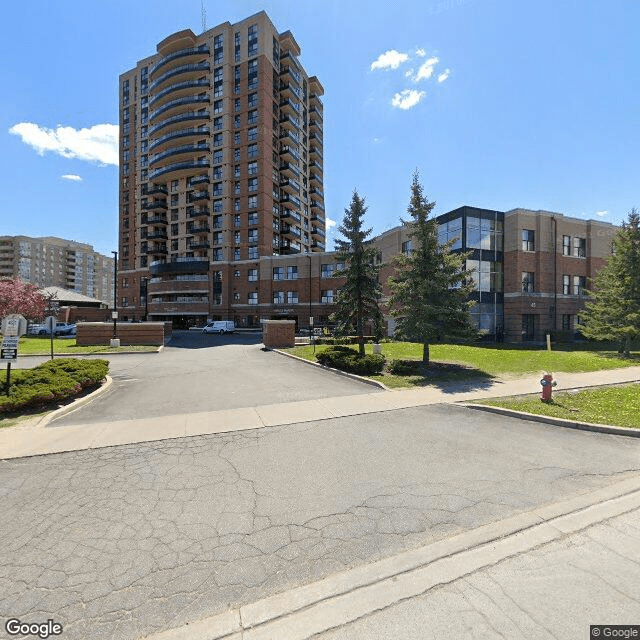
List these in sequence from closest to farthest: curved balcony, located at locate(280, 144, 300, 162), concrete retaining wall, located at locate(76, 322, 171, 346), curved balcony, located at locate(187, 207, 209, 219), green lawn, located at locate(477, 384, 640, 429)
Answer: green lawn, located at locate(477, 384, 640, 429)
concrete retaining wall, located at locate(76, 322, 171, 346)
curved balcony, located at locate(187, 207, 209, 219)
curved balcony, located at locate(280, 144, 300, 162)

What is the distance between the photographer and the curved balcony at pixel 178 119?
58406mm

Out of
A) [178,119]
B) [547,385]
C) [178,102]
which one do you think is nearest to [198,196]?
[178,119]

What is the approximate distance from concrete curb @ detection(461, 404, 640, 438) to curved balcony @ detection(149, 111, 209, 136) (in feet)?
223

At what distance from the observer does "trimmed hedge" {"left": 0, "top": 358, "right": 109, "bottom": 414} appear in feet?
27.5

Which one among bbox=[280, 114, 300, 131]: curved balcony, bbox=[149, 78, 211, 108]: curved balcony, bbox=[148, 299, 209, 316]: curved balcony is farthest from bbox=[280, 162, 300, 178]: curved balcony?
bbox=[148, 299, 209, 316]: curved balcony

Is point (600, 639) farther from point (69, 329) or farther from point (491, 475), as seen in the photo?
point (69, 329)

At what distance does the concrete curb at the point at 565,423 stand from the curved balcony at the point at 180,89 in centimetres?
7103

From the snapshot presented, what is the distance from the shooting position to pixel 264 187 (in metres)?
54.8

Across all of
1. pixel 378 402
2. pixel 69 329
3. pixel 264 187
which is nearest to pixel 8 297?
pixel 69 329

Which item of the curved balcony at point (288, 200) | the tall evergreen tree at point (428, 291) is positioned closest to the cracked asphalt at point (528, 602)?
the tall evergreen tree at point (428, 291)

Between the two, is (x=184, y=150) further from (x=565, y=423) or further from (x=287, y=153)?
(x=565, y=423)

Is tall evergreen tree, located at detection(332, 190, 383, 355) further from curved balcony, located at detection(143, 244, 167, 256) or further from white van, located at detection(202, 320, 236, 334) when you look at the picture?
curved balcony, located at detection(143, 244, 167, 256)

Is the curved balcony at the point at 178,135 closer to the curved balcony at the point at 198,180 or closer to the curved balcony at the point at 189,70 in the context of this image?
the curved balcony at the point at 198,180

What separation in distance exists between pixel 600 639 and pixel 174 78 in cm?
7923
